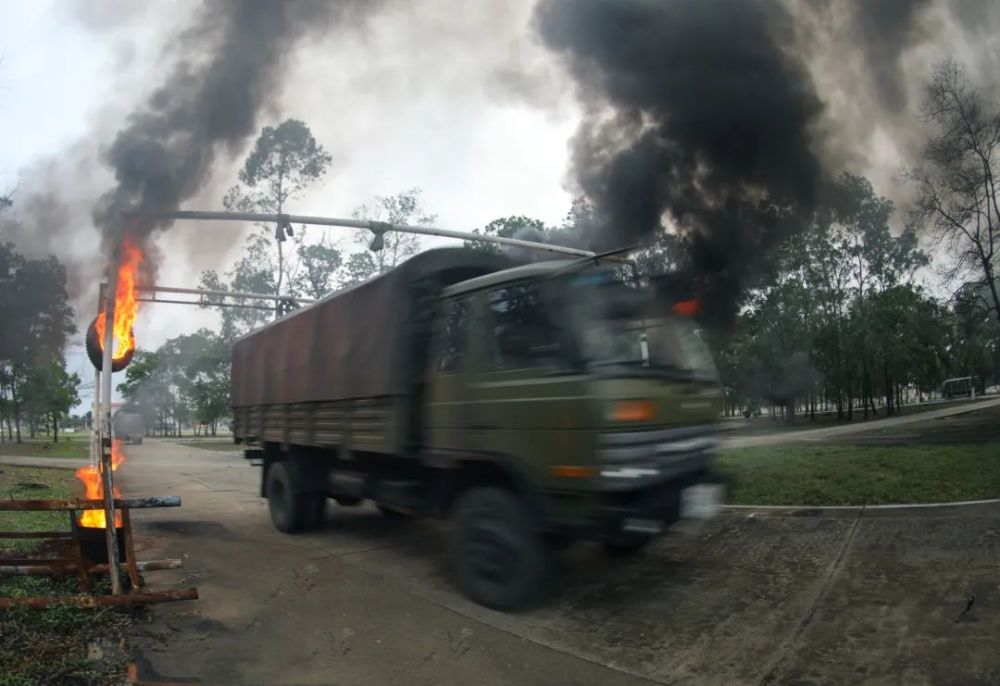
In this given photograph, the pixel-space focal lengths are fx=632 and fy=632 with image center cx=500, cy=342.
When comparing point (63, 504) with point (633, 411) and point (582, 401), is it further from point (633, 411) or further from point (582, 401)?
point (633, 411)

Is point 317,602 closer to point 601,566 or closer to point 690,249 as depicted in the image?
point 601,566

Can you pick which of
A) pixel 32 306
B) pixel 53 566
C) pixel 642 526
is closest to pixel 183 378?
pixel 32 306

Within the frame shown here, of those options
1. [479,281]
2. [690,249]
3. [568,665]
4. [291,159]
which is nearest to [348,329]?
[479,281]

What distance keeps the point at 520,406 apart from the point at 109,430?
443 cm

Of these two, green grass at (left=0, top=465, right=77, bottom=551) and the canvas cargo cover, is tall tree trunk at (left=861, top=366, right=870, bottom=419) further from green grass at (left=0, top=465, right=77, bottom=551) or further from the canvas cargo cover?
green grass at (left=0, top=465, right=77, bottom=551)

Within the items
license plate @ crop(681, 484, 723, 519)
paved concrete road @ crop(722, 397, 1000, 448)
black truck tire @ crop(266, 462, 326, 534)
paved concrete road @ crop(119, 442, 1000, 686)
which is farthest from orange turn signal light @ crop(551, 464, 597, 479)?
paved concrete road @ crop(722, 397, 1000, 448)

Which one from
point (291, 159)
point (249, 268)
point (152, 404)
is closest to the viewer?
point (291, 159)

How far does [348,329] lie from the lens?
20.0ft

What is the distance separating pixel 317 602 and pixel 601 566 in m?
2.41

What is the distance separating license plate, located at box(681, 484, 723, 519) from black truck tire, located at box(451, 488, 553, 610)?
1.00 meters

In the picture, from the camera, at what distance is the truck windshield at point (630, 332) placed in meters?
4.23

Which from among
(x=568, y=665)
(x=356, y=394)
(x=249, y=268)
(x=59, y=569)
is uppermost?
(x=249, y=268)

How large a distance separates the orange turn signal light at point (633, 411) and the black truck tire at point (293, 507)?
4870 millimetres

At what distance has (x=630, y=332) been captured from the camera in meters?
4.46
